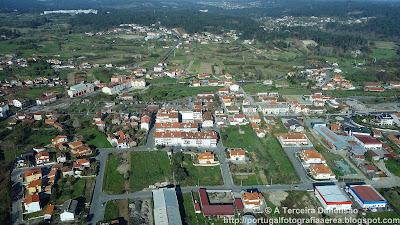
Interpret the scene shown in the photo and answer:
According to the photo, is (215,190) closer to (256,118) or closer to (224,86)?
(256,118)

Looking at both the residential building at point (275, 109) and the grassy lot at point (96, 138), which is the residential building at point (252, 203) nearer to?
the grassy lot at point (96, 138)

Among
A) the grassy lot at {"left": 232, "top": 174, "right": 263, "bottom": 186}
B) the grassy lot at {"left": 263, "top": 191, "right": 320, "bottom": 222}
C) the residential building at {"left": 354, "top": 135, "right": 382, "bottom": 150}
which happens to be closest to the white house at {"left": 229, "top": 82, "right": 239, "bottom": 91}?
the residential building at {"left": 354, "top": 135, "right": 382, "bottom": 150}

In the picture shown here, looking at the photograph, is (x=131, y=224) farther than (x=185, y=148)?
No

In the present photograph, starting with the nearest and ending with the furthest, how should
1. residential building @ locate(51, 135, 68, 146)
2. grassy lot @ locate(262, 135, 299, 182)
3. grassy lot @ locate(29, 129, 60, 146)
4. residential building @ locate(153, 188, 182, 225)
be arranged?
residential building @ locate(153, 188, 182, 225) < grassy lot @ locate(262, 135, 299, 182) < residential building @ locate(51, 135, 68, 146) < grassy lot @ locate(29, 129, 60, 146)

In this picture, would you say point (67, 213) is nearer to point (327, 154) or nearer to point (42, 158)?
point (42, 158)

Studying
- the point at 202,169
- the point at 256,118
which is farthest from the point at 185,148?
the point at 256,118

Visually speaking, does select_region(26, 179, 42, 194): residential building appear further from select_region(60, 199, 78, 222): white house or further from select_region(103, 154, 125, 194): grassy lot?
select_region(103, 154, 125, 194): grassy lot
